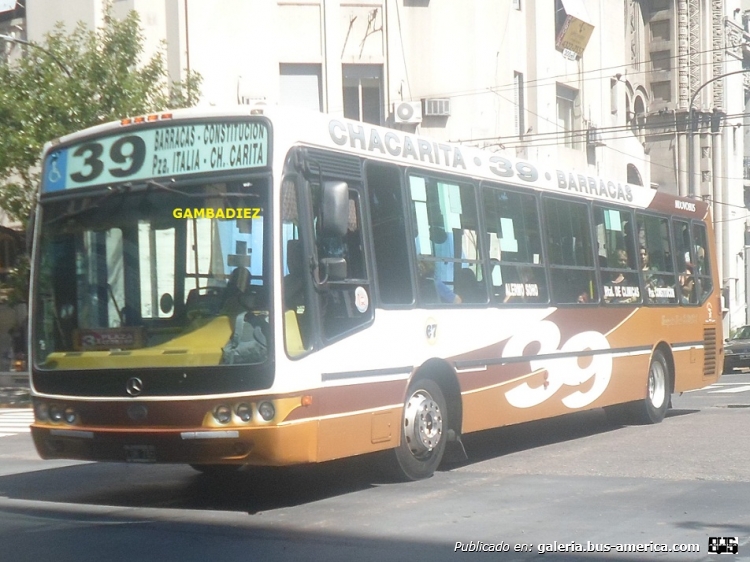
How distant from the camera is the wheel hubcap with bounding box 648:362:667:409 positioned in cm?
1545

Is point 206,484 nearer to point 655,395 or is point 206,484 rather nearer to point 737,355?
point 655,395

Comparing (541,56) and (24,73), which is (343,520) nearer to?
(24,73)

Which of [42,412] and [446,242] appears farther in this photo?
[446,242]

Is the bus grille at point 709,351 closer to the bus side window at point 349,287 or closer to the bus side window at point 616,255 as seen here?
the bus side window at point 616,255

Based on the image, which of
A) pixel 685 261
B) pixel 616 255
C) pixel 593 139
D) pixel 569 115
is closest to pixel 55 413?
pixel 616 255

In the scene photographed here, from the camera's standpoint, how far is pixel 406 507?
8914mm

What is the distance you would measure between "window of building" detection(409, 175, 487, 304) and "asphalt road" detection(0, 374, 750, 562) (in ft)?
5.65

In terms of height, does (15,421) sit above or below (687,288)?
below

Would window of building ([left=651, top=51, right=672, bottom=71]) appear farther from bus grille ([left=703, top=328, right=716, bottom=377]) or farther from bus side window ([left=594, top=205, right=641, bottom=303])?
bus side window ([left=594, top=205, right=641, bottom=303])

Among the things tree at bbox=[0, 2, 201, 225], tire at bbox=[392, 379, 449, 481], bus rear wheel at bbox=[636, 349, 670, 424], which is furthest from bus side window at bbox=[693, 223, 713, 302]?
tree at bbox=[0, 2, 201, 225]

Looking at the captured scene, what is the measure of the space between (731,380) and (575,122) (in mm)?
13583

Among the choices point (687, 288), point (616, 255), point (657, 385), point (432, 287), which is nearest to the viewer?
point (432, 287)

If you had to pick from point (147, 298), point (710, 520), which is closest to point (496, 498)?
point (710, 520)

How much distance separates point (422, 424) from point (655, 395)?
20.3 feet
